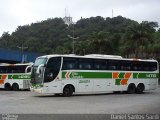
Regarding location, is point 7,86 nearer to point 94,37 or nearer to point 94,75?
point 94,75

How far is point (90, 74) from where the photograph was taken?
28516 mm

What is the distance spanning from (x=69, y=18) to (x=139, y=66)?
96.8m

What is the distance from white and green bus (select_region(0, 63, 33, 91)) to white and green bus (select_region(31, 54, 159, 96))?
8.22 metres

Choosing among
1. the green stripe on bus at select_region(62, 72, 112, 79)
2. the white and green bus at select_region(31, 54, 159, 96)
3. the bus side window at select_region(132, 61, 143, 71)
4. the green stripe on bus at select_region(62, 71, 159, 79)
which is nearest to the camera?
the white and green bus at select_region(31, 54, 159, 96)

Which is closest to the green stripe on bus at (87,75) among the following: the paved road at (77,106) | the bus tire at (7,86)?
the paved road at (77,106)

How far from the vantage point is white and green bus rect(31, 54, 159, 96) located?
26.2 m

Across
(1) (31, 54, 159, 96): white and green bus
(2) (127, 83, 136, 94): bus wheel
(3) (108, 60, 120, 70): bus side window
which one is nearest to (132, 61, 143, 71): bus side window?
(1) (31, 54, 159, 96): white and green bus

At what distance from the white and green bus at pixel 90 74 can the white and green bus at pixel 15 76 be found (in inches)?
324

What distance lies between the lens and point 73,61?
1084 inches

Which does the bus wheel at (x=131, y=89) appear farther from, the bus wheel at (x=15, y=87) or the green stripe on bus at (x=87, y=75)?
the bus wheel at (x=15, y=87)

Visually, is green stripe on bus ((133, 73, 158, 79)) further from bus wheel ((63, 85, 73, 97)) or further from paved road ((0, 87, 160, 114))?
paved road ((0, 87, 160, 114))

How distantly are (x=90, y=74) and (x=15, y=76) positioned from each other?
34.8 ft

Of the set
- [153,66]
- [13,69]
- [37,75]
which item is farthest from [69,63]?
[13,69]

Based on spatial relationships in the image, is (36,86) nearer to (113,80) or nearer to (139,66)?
(113,80)
